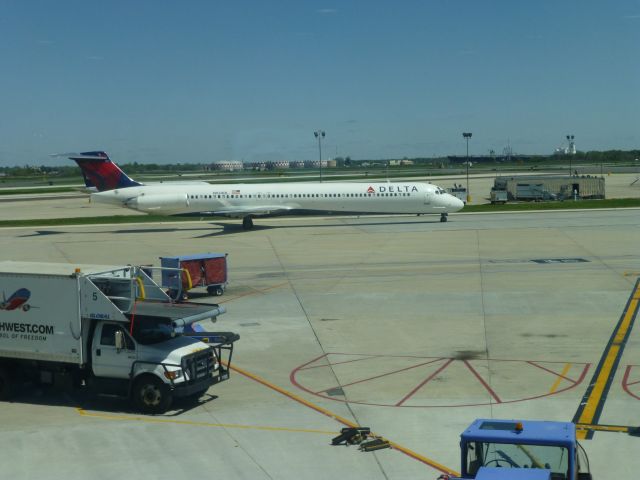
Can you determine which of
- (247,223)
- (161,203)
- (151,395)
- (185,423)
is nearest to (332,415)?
(185,423)

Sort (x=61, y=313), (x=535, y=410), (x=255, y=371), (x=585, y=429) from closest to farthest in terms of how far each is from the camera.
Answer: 1. (x=585, y=429)
2. (x=535, y=410)
3. (x=61, y=313)
4. (x=255, y=371)

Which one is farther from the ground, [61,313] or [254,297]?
[61,313]

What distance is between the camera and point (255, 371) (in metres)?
19.4

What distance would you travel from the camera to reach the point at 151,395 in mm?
16172

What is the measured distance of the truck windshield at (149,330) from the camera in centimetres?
1659

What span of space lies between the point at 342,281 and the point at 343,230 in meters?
21.8

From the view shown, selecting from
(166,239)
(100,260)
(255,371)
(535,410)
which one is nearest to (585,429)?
(535,410)

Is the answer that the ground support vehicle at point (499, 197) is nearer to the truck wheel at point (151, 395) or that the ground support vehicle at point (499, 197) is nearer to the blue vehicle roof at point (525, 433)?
the truck wheel at point (151, 395)

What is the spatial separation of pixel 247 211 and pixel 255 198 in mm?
1452

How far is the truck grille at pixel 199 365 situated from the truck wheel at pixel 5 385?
14.2ft

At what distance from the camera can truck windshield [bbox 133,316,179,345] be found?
54.4 ft

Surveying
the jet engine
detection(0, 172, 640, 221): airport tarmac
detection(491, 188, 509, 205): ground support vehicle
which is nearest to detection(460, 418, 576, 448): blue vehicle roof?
the jet engine

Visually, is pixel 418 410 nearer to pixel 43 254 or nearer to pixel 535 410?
pixel 535 410

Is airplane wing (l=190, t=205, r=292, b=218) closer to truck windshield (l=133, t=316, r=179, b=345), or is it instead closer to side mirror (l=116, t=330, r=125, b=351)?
truck windshield (l=133, t=316, r=179, b=345)
